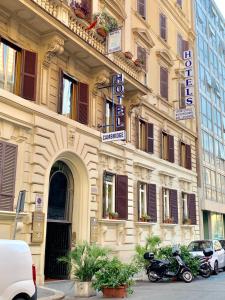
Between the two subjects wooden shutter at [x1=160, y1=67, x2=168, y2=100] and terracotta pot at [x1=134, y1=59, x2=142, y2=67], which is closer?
terracotta pot at [x1=134, y1=59, x2=142, y2=67]

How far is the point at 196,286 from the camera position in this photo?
43.2 feet

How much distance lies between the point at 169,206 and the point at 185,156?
442 cm

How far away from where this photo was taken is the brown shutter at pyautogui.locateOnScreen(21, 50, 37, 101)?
13.3 m

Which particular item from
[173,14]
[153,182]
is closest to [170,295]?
[153,182]

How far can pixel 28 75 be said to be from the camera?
1352 centimetres

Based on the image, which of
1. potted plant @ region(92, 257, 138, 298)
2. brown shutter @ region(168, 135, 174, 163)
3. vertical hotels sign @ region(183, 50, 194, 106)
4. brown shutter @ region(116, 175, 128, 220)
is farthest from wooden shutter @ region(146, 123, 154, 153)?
potted plant @ region(92, 257, 138, 298)

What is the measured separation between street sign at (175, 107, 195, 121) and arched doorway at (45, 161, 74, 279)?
989cm

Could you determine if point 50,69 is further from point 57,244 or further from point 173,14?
point 173,14

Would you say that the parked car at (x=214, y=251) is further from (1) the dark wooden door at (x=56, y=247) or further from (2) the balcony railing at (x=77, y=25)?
(2) the balcony railing at (x=77, y=25)

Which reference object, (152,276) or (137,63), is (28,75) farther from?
(152,276)

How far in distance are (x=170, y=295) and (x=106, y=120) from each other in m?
8.39

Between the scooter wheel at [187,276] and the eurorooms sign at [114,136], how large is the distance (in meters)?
5.22

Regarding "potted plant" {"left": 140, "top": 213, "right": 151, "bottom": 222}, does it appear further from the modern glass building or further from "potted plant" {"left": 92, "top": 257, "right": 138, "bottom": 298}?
the modern glass building

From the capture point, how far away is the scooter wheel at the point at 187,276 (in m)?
14.3
